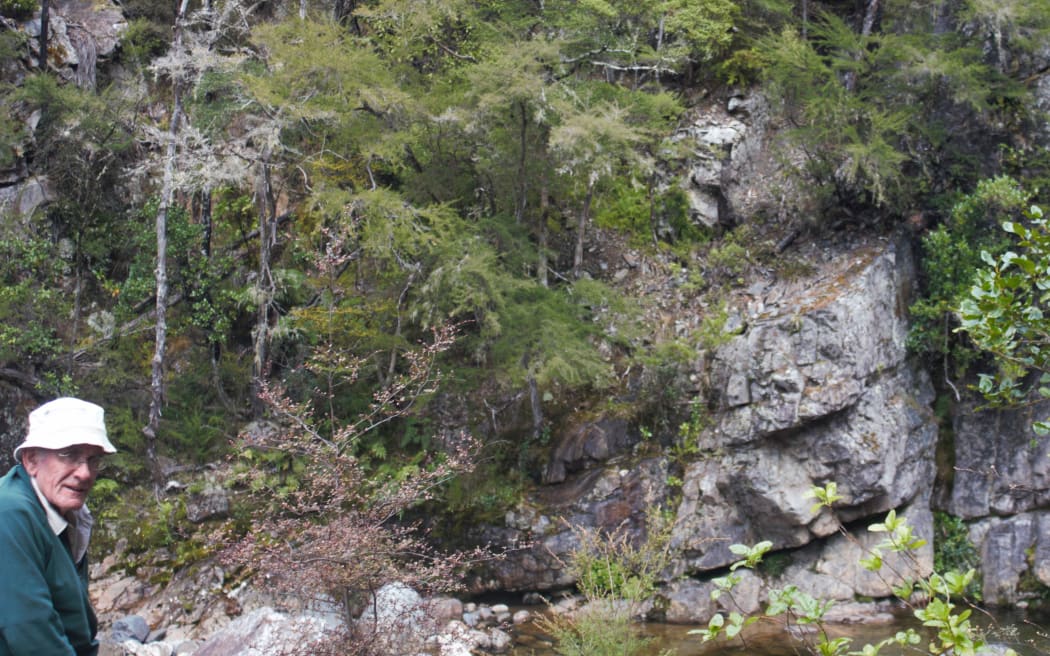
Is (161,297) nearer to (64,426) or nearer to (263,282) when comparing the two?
(263,282)

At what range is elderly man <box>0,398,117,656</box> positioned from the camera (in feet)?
7.04

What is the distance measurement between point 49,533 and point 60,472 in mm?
197

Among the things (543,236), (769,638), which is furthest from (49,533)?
(543,236)

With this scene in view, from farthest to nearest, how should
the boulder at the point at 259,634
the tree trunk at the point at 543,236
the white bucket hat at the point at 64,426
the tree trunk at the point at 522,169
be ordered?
the tree trunk at the point at 543,236 < the tree trunk at the point at 522,169 < the boulder at the point at 259,634 < the white bucket hat at the point at 64,426

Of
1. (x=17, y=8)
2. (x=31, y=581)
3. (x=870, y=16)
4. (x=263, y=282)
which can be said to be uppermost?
(x=870, y=16)

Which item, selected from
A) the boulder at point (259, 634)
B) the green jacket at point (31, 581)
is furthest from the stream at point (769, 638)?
the green jacket at point (31, 581)

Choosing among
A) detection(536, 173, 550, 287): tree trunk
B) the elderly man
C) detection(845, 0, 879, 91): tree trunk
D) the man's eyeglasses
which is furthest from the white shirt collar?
detection(845, 0, 879, 91): tree trunk

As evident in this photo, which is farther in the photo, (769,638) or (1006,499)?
(1006,499)

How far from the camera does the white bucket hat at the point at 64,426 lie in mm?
2348

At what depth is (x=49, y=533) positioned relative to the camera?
228 cm

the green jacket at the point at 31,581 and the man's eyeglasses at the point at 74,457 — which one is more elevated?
the man's eyeglasses at the point at 74,457

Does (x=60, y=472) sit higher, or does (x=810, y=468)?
(x=60, y=472)

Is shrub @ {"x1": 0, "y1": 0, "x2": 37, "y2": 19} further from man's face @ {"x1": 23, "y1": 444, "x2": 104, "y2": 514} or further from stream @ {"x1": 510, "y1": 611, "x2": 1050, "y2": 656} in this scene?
man's face @ {"x1": 23, "y1": 444, "x2": 104, "y2": 514}

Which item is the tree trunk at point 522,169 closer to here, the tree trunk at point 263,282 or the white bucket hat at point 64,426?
the tree trunk at point 263,282
